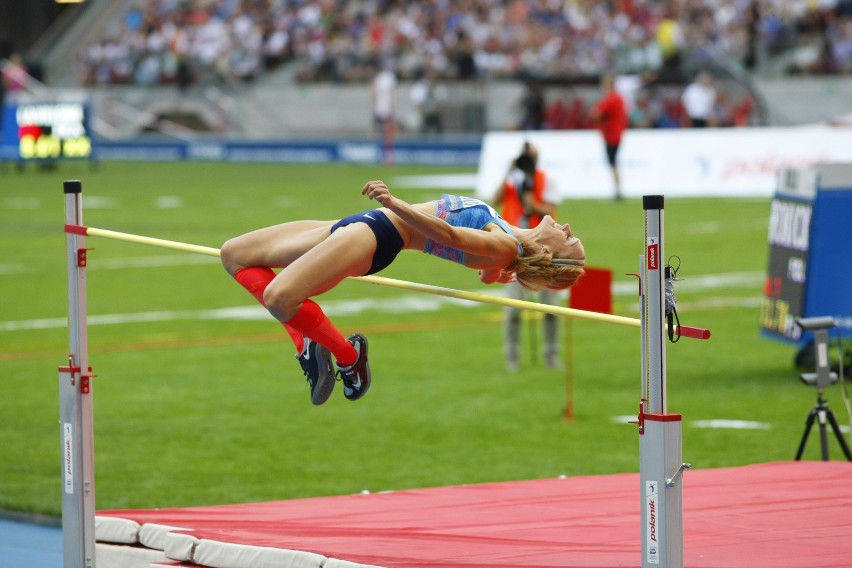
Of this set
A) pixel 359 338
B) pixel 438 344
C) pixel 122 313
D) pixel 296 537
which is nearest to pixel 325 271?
pixel 359 338

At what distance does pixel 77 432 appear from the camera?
648cm

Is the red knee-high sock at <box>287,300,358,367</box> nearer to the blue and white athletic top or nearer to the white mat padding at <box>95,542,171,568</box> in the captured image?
the blue and white athletic top

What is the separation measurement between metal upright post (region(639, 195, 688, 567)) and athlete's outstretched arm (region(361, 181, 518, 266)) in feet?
3.08

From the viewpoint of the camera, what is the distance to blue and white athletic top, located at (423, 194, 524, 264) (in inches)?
237

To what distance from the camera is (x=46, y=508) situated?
27.5 feet

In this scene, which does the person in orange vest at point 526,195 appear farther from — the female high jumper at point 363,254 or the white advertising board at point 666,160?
the white advertising board at point 666,160

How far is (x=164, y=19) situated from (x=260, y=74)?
16.9ft

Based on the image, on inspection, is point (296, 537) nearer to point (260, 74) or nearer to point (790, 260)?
point (790, 260)

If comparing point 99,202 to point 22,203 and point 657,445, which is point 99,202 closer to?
point 22,203

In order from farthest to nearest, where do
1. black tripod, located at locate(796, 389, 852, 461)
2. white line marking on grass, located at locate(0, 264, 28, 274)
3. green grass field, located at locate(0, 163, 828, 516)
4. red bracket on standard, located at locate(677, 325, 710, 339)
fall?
white line marking on grass, located at locate(0, 264, 28, 274) → green grass field, located at locate(0, 163, 828, 516) → black tripod, located at locate(796, 389, 852, 461) → red bracket on standard, located at locate(677, 325, 710, 339)

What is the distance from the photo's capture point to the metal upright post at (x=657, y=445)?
4922 mm

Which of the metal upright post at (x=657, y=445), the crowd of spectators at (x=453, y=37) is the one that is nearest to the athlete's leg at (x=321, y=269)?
the metal upright post at (x=657, y=445)

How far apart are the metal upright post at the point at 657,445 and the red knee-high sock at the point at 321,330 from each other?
153cm

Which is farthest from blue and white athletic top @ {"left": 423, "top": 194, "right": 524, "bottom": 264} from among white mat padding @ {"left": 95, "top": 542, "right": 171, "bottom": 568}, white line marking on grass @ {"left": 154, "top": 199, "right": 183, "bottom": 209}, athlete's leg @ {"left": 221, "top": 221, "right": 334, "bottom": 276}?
white line marking on grass @ {"left": 154, "top": 199, "right": 183, "bottom": 209}
